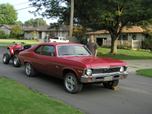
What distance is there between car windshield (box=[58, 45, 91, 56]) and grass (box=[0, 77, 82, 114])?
2206mm

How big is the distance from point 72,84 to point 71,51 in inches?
62.1

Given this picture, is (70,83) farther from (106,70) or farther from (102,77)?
(106,70)

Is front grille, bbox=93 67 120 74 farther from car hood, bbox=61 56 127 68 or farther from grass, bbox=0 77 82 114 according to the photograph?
grass, bbox=0 77 82 114

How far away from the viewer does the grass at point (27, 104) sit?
6871mm

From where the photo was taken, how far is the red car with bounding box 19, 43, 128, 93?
935cm

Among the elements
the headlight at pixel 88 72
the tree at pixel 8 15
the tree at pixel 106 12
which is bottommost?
the headlight at pixel 88 72

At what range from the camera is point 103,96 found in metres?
9.44

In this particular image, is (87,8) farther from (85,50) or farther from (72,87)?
(72,87)

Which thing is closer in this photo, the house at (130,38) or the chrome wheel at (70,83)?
the chrome wheel at (70,83)

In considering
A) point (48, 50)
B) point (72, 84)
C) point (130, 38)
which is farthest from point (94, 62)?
point (130, 38)

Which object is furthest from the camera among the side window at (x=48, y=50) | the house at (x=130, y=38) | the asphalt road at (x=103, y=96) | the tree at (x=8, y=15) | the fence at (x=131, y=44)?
the tree at (x=8, y=15)

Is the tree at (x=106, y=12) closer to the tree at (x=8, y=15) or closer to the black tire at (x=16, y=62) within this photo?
the black tire at (x=16, y=62)

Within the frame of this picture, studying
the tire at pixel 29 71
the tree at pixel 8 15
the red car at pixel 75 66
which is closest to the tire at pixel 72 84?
the red car at pixel 75 66

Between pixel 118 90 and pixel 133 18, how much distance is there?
757 inches
